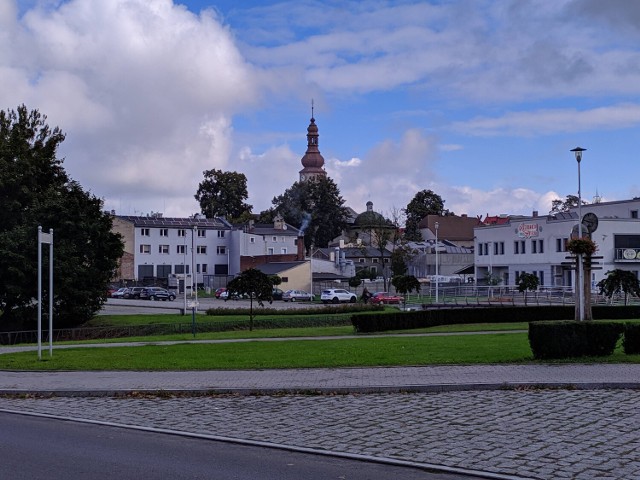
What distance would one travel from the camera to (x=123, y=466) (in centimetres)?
909

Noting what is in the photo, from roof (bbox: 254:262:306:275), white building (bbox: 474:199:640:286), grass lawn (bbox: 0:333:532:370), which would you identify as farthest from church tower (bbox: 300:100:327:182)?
grass lawn (bbox: 0:333:532:370)

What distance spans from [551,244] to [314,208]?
58.3 meters

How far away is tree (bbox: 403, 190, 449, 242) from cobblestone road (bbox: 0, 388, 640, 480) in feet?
409

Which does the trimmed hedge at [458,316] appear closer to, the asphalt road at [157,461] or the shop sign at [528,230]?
the asphalt road at [157,461]

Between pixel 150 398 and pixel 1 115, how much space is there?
152 ft

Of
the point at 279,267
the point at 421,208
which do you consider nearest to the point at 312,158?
the point at 421,208

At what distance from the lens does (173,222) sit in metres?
108

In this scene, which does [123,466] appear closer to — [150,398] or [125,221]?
[150,398]

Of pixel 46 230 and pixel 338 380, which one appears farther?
pixel 46 230

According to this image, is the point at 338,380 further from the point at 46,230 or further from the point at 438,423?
the point at 46,230

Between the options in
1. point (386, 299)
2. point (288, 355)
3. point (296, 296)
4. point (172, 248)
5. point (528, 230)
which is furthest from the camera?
point (172, 248)

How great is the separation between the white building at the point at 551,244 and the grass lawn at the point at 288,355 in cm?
4261

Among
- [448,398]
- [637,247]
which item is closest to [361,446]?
[448,398]

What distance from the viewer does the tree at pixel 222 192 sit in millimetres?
131625
